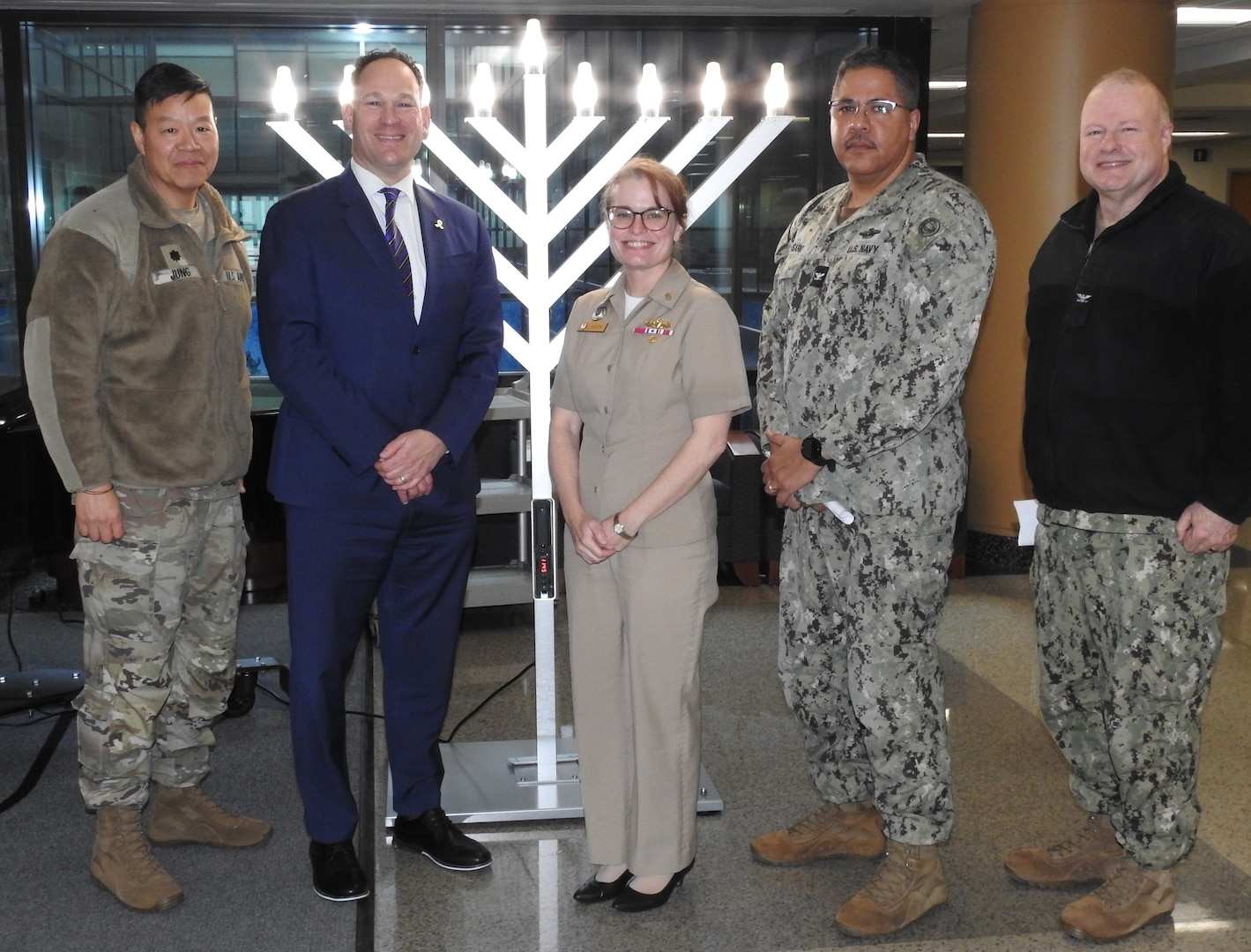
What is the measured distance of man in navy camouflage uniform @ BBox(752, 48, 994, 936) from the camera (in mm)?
2158

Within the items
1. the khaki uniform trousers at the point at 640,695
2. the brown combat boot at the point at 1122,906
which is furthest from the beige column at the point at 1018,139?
the khaki uniform trousers at the point at 640,695

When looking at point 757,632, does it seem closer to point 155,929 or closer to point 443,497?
point 443,497

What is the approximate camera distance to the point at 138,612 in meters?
2.40

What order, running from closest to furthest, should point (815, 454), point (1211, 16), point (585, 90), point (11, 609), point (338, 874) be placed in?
1. point (815, 454)
2. point (338, 874)
3. point (585, 90)
4. point (11, 609)
5. point (1211, 16)

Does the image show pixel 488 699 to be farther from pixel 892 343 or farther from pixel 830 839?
pixel 892 343

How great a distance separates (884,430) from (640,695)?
64cm

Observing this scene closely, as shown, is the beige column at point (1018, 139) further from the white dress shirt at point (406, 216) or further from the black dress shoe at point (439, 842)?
the black dress shoe at point (439, 842)

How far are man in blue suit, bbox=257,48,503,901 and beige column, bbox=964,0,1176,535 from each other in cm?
292

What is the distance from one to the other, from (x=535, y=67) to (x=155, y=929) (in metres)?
1.82

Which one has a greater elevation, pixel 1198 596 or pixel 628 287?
pixel 628 287

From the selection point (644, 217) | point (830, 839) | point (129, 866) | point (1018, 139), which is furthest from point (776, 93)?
point (1018, 139)

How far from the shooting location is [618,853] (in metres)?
2.33

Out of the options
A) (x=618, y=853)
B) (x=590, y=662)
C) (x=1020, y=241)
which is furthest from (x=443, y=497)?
(x=1020, y=241)

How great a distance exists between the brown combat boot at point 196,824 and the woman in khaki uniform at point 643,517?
79cm
